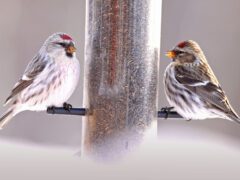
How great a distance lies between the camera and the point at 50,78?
5250mm

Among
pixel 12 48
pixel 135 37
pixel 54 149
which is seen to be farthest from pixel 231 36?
pixel 54 149

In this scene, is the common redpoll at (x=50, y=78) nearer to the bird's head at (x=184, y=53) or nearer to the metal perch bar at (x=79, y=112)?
the metal perch bar at (x=79, y=112)

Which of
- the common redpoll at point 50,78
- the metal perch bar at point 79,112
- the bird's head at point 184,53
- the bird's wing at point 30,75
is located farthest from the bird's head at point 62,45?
the bird's head at point 184,53

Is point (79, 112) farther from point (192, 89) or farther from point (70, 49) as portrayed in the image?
point (192, 89)

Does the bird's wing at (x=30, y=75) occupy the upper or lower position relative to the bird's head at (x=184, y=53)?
lower

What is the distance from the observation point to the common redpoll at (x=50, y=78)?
513 cm

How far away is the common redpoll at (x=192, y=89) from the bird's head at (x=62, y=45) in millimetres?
596

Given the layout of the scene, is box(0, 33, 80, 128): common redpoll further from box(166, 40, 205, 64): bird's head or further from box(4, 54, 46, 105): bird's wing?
box(166, 40, 205, 64): bird's head

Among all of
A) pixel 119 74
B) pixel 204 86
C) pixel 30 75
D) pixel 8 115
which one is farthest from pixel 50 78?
pixel 204 86

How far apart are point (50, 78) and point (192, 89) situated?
2.82 feet

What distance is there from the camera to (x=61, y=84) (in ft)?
16.9

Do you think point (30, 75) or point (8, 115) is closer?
point (30, 75)

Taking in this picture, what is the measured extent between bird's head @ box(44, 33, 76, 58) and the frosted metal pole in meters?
0.45

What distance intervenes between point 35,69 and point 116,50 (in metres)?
0.92
